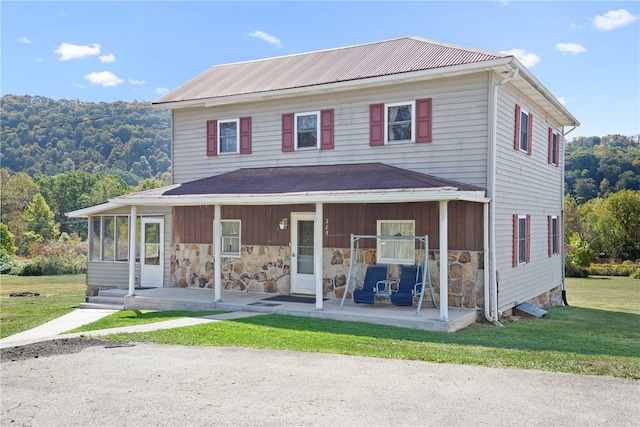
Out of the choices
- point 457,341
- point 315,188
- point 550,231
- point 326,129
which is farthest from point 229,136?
point 550,231

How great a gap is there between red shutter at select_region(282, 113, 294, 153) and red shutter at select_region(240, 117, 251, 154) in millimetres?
1077

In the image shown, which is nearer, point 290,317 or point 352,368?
point 352,368

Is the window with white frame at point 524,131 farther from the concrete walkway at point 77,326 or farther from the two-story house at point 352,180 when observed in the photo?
the concrete walkway at point 77,326

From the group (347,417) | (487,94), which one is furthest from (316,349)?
(487,94)

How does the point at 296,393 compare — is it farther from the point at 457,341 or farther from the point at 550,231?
the point at 550,231

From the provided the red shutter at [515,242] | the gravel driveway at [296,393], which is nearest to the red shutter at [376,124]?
the red shutter at [515,242]

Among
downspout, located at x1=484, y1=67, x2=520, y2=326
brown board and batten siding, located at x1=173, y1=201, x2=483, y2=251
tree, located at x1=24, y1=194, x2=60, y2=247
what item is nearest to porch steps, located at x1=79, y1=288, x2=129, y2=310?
brown board and batten siding, located at x1=173, y1=201, x2=483, y2=251

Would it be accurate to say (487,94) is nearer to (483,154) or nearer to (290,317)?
(483,154)

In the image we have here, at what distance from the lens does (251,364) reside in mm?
7078

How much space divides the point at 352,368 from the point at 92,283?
11522 millimetres

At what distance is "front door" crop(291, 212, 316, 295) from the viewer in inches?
523

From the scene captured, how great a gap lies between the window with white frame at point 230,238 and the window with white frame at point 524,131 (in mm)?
7443

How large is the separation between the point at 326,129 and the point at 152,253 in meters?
6.24

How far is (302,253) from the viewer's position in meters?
13.4
